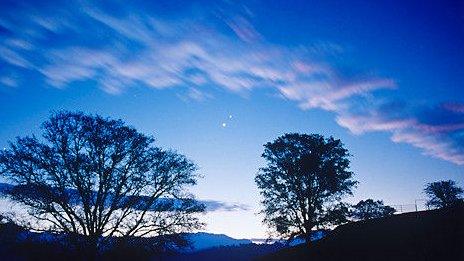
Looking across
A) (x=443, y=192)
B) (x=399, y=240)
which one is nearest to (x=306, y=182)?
(x=399, y=240)

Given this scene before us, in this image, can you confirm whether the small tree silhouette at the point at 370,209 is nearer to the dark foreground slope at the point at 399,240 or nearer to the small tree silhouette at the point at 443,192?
the small tree silhouette at the point at 443,192

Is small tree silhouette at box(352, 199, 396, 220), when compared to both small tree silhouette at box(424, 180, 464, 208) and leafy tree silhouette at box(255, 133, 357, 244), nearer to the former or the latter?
small tree silhouette at box(424, 180, 464, 208)

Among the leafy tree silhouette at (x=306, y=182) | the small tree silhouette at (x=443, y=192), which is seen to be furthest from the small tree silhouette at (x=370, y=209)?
the leafy tree silhouette at (x=306, y=182)

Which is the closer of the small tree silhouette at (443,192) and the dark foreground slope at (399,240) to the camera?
the dark foreground slope at (399,240)

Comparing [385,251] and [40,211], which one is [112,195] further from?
[385,251]

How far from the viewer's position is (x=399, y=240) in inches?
865

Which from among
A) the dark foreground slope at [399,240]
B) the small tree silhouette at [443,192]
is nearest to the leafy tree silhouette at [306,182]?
the dark foreground slope at [399,240]

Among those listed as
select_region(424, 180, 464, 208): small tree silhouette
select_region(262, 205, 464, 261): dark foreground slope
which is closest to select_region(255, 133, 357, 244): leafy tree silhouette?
select_region(262, 205, 464, 261): dark foreground slope

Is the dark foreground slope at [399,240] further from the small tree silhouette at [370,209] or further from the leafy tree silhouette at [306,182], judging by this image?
the small tree silhouette at [370,209]

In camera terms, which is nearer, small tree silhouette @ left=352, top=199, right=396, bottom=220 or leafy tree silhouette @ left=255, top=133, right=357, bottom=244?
leafy tree silhouette @ left=255, top=133, right=357, bottom=244

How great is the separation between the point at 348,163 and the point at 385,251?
12741 millimetres

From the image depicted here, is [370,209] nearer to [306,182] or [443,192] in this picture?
[443,192]

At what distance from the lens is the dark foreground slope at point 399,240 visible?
18.5 metres

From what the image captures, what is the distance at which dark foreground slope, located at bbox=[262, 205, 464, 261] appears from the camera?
1846 centimetres
